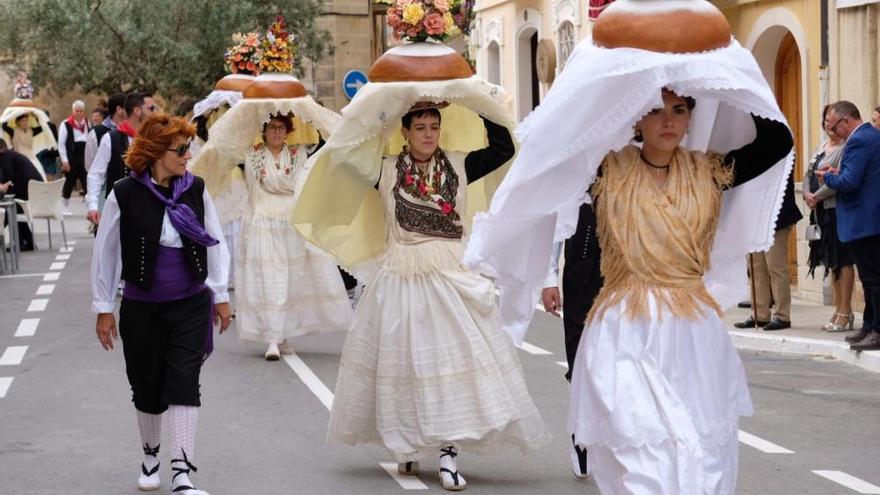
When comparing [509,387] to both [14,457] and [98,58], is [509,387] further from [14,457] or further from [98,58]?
[98,58]

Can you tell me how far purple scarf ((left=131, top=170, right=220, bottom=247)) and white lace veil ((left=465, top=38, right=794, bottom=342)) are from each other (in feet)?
7.23

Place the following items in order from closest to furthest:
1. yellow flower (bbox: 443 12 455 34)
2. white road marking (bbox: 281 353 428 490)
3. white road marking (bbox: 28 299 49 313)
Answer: white road marking (bbox: 281 353 428 490)
yellow flower (bbox: 443 12 455 34)
white road marking (bbox: 28 299 49 313)

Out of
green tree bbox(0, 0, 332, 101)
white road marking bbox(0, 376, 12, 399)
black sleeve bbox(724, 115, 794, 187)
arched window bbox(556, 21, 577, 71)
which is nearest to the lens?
black sleeve bbox(724, 115, 794, 187)

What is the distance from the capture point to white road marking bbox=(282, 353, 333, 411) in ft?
38.4

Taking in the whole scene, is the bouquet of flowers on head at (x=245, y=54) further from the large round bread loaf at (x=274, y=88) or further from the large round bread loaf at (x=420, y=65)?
the large round bread loaf at (x=420, y=65)

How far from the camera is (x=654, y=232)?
636 cm

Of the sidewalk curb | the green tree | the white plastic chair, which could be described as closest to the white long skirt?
the sidewalk curb

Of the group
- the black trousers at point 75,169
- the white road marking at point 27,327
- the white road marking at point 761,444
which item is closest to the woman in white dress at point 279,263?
the white road marking at point 27,327

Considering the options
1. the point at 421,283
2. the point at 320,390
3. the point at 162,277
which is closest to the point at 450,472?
the point at 421,283

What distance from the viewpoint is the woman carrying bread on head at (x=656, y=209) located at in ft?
20.1

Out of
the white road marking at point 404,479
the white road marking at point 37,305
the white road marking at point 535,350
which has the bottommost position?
the white road marking at point 404,479

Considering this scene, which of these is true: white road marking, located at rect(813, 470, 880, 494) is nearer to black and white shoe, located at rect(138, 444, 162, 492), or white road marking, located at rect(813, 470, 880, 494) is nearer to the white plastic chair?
black and white shoe, located at rect(138, 444, 162, 492)

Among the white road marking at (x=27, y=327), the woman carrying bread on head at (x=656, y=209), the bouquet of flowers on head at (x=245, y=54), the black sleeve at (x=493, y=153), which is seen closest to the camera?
the woman carrying bread on head at (x=656, y=209)

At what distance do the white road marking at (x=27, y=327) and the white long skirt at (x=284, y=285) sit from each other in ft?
8.79
